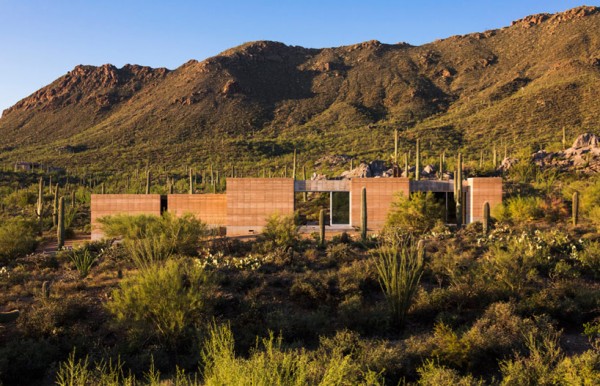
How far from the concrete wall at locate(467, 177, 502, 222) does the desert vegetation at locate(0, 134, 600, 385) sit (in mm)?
6721

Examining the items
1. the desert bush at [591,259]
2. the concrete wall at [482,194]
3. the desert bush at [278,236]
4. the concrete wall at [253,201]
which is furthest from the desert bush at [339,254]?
the concrete wall at [482,194]

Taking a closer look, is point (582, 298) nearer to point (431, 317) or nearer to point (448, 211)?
point (431, 317)

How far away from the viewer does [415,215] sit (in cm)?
2395

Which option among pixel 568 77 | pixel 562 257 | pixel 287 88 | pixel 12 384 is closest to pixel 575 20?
pixel 568 77

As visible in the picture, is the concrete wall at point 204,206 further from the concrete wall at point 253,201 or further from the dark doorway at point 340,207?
the dark doorway at point 340,207

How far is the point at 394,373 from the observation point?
8.33 m

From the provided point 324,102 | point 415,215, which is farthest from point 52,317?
point 324,102

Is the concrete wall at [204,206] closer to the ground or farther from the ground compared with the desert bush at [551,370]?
farther from the ground

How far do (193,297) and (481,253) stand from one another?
448 inches

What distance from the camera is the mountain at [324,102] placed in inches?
2281

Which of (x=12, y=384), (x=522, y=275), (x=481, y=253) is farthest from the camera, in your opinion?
(x=481, y=253)

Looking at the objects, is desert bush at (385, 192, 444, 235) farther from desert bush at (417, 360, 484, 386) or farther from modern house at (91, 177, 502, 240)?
desert bush at (417, 360, 484, 386)

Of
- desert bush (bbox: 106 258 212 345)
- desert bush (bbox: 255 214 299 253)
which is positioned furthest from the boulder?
desert bush (bbox: 106 258 212 345)

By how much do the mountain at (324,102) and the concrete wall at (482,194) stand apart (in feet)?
83.9
